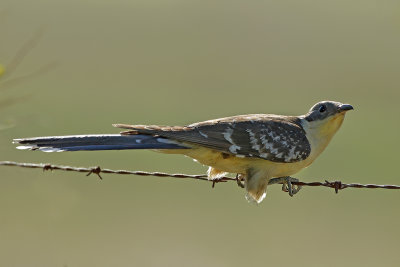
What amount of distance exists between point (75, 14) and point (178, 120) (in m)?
10.8

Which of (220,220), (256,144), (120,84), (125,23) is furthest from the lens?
(125,23)

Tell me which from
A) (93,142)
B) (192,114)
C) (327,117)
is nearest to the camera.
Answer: (93,142)

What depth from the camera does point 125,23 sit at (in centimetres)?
2578

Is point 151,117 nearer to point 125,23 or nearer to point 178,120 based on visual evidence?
point 178,120

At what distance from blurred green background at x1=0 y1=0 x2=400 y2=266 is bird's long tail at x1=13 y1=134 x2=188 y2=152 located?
0.24 meters

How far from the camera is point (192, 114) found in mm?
17109

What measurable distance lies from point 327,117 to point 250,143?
2.61 feet

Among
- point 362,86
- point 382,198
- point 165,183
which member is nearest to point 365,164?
point 382,198

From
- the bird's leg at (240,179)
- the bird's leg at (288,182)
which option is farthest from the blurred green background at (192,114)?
the bird's leg at (288,182)

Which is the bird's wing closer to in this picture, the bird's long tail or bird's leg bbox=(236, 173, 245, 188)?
the bird's long tail

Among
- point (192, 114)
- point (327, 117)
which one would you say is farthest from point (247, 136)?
point (192, 114)

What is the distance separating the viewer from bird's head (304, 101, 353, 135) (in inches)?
271

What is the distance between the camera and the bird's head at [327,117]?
271 inches

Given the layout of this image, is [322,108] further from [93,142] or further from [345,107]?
[93,142]
